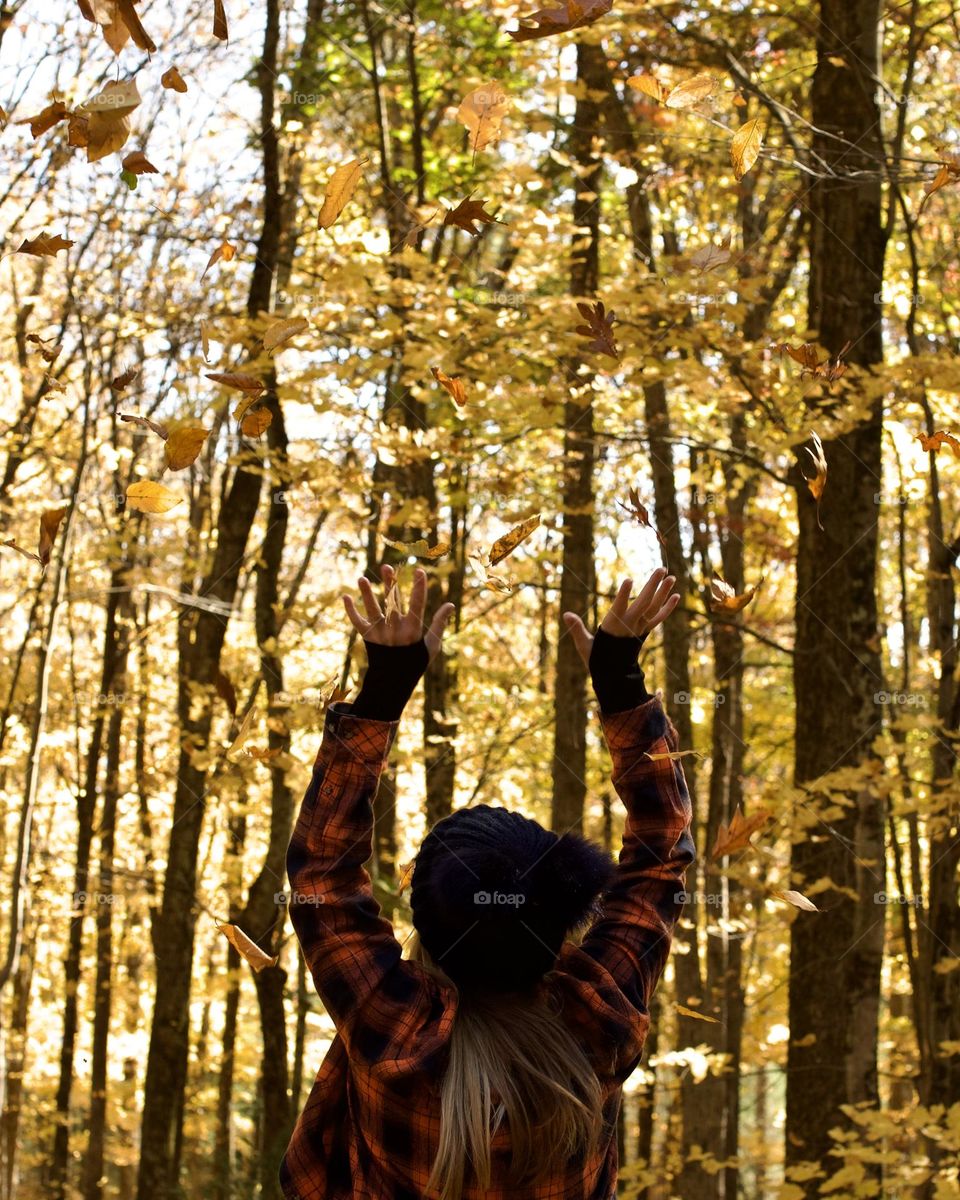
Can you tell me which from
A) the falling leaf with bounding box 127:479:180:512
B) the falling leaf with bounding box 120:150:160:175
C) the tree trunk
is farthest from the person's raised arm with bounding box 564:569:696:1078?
the tree trunk

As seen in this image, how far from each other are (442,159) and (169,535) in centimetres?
755

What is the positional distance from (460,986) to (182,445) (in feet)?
4.82

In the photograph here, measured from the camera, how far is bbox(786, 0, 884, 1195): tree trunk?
5809 millimetres

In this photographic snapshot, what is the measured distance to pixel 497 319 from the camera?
6.64m

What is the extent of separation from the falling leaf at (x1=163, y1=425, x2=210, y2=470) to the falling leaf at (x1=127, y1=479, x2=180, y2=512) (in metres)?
0.08

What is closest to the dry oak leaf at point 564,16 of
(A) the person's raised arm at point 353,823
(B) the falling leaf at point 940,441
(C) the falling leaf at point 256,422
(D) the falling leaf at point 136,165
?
(D) the falling leaf at point 136,165

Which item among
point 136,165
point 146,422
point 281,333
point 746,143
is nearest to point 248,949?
point 146,422

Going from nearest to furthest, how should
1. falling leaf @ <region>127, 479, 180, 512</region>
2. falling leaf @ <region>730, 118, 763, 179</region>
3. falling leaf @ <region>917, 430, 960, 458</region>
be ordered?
falling leaf @ <region>127, 479, 180, 512</region> < falling leaf @ <region>730, 118, 763, 179</region> < falling leaf @ <region>917, 430, 960, 458</region>

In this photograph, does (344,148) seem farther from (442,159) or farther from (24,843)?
(24,843)

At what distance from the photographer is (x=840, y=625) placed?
5.82 meters

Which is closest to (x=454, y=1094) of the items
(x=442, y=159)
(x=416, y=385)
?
(x=416, y=385)

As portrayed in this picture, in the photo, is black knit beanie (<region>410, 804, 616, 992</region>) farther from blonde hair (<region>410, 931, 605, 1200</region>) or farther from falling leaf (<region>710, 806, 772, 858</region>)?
falling leaf (<region>710, 806, 772, 858</region>)

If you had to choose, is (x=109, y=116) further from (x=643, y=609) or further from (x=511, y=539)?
(x=643, y=609)

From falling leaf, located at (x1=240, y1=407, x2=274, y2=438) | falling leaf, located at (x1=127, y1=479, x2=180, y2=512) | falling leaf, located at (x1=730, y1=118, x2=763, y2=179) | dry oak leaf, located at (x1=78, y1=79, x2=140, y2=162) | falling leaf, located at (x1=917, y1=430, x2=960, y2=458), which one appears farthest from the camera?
falling leaf, located at (x1=917, y1=430, x2=960, y2=458)
